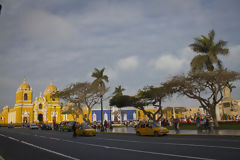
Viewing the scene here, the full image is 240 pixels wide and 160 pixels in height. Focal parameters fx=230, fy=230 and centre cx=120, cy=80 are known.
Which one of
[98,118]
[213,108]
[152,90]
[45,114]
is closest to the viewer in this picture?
[213,108]

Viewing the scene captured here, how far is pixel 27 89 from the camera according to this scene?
93188mm

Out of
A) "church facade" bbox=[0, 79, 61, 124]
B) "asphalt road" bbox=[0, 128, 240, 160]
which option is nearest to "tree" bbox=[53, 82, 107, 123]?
"asphalt road" bbox=[0, 128, 240, 160]

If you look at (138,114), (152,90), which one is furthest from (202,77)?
(138,114)

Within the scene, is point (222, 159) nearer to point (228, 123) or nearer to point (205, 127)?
point (205, 127)

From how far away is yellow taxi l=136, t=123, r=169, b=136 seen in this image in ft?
68.8

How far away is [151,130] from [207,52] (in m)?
15.9

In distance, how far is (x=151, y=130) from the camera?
21.7 meters

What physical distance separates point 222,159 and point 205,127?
18.9 m

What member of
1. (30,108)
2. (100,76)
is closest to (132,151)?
(100,76)

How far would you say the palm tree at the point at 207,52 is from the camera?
30.5 metres

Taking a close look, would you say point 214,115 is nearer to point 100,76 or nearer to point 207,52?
point 207,52

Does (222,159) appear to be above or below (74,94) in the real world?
below

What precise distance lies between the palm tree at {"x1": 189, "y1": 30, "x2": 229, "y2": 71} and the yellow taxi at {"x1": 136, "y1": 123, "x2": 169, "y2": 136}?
12.8 metres

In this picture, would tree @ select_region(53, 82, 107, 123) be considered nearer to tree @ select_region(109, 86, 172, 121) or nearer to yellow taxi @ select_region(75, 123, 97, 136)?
tree @ select_region(109, 86, 172, 121)
